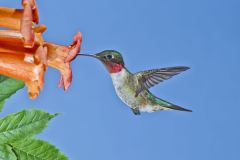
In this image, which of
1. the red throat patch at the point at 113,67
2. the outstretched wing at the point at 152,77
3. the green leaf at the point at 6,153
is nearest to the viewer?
the green leaf at the point at 6,153

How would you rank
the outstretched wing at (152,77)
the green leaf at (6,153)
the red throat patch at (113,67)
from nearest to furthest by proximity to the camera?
1. the green leaf at (6,153)
2. the red throat patch at (113,67)
3. the outstretched wing at (152,77)

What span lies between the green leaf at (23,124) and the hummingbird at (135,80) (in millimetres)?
1398

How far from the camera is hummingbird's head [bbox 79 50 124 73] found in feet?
8.14

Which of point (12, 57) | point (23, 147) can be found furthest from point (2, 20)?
point (23, 147)

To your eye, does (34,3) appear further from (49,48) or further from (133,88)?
(133,88)

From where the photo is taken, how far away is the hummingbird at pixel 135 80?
2496 mm

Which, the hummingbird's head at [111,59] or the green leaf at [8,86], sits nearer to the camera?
the green leaf at [8,86]

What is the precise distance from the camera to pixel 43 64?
0.83 m

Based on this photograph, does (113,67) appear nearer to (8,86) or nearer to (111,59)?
(111,59)

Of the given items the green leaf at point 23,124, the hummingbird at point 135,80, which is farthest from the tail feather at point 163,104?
the green leaf at point 23,124

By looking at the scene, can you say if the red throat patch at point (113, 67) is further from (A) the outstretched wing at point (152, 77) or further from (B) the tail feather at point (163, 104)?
(B) the tail feather at point (163, 104)

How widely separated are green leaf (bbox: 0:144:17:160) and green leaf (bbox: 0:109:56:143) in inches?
0.5

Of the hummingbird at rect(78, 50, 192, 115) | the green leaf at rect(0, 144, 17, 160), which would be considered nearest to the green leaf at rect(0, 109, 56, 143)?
the green leaf at rect(0, 144, 17, 160)

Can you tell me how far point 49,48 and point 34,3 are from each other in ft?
0.35
